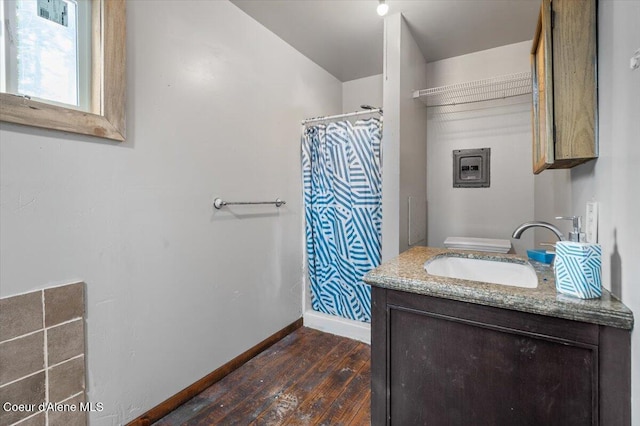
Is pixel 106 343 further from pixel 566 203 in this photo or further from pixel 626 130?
pixel 566 203

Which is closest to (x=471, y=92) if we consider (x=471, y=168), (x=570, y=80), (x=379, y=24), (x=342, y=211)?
(x=471, y=168)

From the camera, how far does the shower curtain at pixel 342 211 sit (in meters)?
2.20

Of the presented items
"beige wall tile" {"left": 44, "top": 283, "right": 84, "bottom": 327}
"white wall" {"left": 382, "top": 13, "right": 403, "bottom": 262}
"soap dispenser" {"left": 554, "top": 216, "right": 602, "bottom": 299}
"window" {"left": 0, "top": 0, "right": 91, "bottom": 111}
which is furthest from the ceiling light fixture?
"beige wall tile" {"left": 44, "top": 283, "right": 84, "bottom": 327}

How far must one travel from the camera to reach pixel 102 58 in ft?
3.88

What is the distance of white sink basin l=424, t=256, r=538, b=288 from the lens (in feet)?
4.18

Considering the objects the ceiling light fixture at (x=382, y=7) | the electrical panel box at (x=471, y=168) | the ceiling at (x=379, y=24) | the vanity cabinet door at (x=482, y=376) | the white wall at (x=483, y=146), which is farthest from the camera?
the electrical panel box at (x=471, y=168)

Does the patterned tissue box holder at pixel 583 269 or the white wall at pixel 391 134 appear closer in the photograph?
the patterned tissue box holder at pixel 583 269

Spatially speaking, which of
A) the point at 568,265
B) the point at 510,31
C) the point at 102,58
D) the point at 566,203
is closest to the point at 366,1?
the point at 510,31

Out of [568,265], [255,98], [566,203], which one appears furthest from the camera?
[255,98]

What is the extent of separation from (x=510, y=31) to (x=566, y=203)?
1.51 m

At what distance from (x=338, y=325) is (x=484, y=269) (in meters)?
1.30

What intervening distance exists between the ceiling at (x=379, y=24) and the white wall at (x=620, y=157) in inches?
49.0

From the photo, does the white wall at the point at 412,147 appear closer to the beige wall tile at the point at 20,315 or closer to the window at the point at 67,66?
the window at the point at 67,66

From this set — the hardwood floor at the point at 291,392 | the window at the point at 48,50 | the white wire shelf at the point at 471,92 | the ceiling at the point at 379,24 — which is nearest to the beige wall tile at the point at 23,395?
the hardwood floor at the point at 291,392
